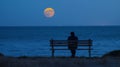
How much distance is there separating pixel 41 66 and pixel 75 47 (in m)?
6.06

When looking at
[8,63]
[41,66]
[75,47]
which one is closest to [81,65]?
[41,66]

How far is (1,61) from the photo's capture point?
15.0 meters

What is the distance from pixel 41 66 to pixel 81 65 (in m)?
1.34

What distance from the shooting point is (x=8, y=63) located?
15.1 m

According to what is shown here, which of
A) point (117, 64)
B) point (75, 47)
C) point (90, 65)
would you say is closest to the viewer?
point (117, 64)

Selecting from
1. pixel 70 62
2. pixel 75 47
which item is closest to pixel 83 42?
pixel 75 47

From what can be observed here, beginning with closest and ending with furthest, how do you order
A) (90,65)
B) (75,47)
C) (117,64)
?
(117,64), (90,65), (75,47)

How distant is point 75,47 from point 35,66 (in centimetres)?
622

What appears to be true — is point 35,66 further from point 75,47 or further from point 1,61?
point 75,47

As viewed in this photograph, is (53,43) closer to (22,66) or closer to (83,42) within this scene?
(83,42)

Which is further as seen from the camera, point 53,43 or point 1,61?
point 53,43

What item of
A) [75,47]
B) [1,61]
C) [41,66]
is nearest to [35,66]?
[41,66]

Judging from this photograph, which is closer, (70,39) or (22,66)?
(22,66)

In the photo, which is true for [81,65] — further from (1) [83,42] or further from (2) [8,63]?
(1) [83,42]
